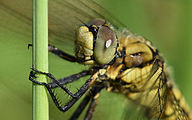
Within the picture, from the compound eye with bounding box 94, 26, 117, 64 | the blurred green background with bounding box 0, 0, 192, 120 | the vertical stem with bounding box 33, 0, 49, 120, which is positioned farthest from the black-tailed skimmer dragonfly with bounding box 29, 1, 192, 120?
the vertical stem with bounding box 33, 0, 49, 120

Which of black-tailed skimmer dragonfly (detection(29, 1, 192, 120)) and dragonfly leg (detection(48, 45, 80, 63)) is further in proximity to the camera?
dragonfly leg (detection(48, 45, 80, 63))

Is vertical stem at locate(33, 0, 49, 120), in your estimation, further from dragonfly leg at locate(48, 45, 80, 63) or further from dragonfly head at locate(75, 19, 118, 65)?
dragonfly leg at locate(48, 45, 80, 63)

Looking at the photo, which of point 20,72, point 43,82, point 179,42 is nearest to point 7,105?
point 20,72

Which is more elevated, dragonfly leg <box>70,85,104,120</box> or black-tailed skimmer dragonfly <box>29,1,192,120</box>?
black-tailed skimmer dragonfly <box>29,1,192,120</box>

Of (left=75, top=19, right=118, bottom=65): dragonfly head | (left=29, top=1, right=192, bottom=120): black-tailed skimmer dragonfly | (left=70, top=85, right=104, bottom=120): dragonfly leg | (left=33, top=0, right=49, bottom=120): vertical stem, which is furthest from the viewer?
(left=70, top=85, right=104, bottom=120): dragonfly leg

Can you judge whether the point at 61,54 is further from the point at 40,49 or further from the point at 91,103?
the point at 40,49

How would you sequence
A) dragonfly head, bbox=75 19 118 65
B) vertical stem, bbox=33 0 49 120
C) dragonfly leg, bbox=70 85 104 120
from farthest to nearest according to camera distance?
dragonfly leg, bbox=70 85 104 120, dragonfly head, bbox=75 19 118 65, vertical stem, bbox=33 0 49 120

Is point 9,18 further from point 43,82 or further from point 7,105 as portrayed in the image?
point 43,82
